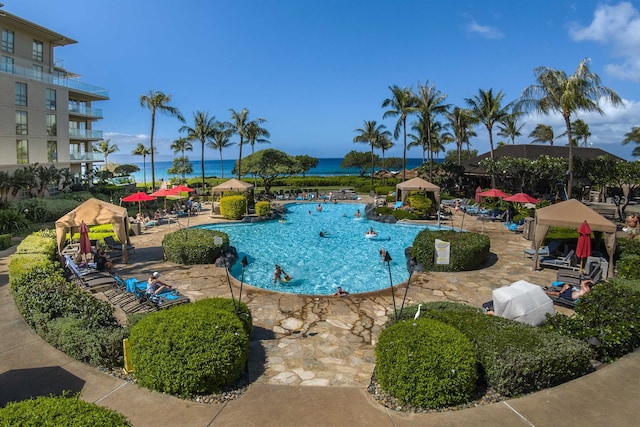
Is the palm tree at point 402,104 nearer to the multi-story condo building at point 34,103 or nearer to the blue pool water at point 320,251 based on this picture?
the blue pool water at point 320,251

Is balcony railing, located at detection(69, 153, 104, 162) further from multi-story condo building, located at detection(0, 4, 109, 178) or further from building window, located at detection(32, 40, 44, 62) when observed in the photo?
building window, located at detection(32, 40, 44, 62)

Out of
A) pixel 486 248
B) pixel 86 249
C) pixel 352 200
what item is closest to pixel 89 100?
pixel 352 200

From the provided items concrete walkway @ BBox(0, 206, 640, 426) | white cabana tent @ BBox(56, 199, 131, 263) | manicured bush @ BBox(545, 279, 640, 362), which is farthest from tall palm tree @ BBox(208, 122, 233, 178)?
manicured bush @ BBox(545, 279, 640, 362)

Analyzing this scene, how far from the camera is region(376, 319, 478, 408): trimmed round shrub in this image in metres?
6.39

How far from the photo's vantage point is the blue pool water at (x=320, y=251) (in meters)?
16.2

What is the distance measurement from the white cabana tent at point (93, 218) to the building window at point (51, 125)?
90.4 feet

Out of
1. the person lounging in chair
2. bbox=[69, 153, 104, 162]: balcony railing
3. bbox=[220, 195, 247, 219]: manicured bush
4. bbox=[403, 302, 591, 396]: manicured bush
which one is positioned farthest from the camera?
bbox=[69, 153, 104, 162]: balcony railing

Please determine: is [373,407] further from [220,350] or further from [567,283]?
[567,283]

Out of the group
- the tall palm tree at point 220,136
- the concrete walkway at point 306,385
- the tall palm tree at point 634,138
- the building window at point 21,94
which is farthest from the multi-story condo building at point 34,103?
the tall palm tree at point 634,138

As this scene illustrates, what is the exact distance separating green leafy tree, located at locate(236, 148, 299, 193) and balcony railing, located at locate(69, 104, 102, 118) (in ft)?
58.5

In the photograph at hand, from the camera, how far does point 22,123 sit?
114ft

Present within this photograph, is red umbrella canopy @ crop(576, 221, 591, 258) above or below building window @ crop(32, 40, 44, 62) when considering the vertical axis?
below

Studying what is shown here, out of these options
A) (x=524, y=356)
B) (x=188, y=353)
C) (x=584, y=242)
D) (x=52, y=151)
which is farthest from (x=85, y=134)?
(x=524, y=356)

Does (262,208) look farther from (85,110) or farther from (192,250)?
(85,110)
